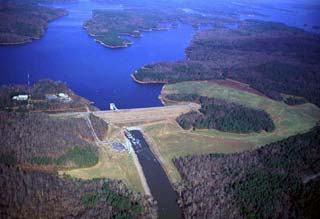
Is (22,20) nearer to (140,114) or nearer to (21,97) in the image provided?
(21,97)

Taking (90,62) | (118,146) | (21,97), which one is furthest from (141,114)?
(90,62)

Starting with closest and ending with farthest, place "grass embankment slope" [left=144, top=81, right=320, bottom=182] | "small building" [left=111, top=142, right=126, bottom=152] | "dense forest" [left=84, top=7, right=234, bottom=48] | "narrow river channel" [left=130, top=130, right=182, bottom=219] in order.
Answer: "narrow river channel" [left=130, top=130, right=182, bottom=219], "small building" [left=111, top=142, right=126, bottom=152], "grass embankment slope" [left=144, top=81, right=320, bottom=182], "dense forest" [left=84, top=7, right=234, bottom=48]

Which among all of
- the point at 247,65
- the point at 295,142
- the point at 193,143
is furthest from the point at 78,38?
the point at 295,142

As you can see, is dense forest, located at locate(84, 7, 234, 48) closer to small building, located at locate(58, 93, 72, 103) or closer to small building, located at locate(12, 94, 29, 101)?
small building, located at locate(58, 93, 72, 103)

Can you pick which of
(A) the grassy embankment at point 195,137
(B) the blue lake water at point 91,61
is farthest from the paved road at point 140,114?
(B) the blue lake water at point 91,61

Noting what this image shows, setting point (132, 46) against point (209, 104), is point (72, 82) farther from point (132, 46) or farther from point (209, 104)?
point (132, 46)

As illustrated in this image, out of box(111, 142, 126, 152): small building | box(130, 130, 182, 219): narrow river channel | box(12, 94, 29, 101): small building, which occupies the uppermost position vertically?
box(12, 94, 29, 101): small building

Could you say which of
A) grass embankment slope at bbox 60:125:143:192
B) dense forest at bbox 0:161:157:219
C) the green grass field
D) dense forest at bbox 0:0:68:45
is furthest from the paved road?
dense forest at bbox 0:0:68:45
